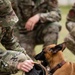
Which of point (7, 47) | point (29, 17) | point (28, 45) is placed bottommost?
point (28, 45)

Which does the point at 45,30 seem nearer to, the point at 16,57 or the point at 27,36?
the point at 27,36

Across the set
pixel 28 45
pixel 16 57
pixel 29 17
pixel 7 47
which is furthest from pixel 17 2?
pixel 16 57

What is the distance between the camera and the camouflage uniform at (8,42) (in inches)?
134

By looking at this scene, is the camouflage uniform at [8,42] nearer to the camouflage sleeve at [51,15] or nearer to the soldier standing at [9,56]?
the soldier standing at [9,56]

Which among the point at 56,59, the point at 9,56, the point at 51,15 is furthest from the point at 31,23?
the point at 9,56

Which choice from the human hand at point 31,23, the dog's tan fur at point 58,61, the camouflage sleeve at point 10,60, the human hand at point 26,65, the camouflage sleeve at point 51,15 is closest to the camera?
the human hand at point 26,65

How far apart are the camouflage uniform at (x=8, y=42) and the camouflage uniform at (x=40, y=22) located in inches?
67.8

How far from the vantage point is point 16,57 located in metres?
3.42

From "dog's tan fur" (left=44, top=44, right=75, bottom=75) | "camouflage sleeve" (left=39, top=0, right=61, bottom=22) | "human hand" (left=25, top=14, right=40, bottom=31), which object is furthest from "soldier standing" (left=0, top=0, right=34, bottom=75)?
"camouflage sleeve" (left=39, top=0, right=61, bottom=22)

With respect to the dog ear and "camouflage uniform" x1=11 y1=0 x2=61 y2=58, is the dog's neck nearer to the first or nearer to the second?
the dog ear

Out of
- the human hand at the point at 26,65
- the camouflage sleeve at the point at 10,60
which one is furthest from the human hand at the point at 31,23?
the human hand at the point at 26,65

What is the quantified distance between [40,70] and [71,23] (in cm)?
257

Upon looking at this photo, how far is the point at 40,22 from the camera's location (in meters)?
Answer: 5.64

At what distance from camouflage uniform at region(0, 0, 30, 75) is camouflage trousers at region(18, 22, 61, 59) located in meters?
Result: 1.74
